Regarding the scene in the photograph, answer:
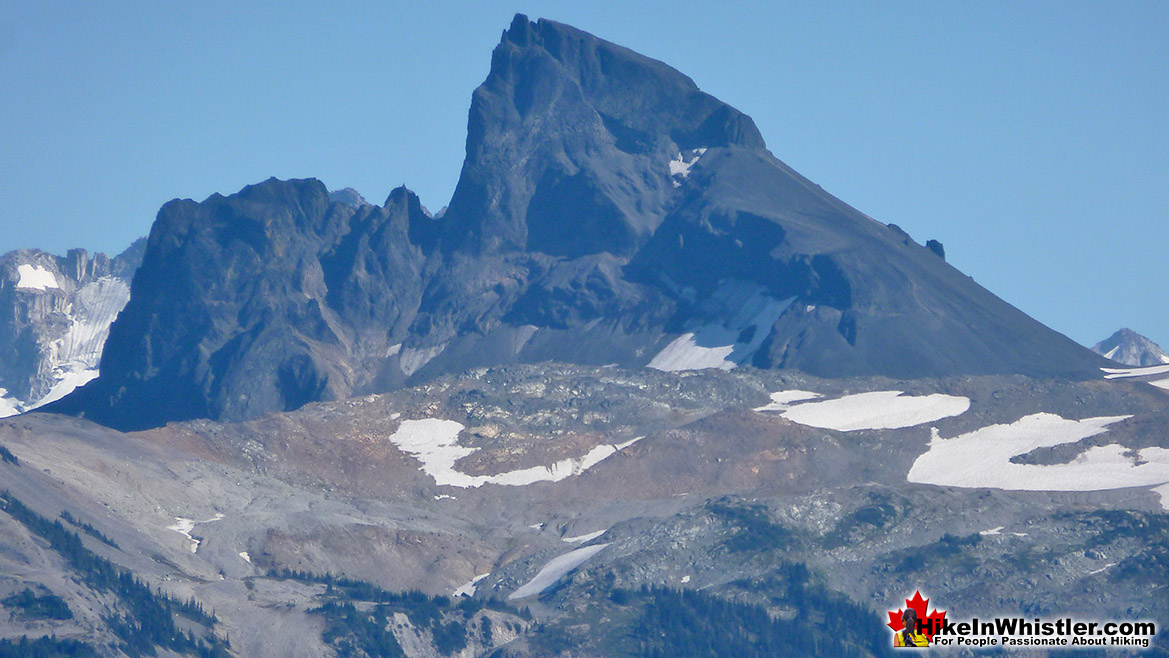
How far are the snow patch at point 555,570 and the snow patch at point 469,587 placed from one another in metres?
5.72

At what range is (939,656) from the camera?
157000 millimetres

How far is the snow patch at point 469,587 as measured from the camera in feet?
576

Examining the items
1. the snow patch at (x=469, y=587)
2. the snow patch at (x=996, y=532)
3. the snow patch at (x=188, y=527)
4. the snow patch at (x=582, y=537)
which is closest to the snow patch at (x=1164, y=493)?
the snow patch at (x=996, y=532)

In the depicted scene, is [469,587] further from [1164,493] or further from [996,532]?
[1164,493]

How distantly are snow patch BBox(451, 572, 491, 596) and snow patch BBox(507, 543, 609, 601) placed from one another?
572 centimetres

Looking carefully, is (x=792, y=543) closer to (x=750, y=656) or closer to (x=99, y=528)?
(x=750, y=656)

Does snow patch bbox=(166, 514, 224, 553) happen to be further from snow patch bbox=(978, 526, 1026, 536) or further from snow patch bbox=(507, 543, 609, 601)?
snow patch bbox=(978, 526, 1026, 536)

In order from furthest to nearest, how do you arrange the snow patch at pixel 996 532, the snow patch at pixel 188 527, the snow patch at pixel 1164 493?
1. the snow patch at pixel 1164 493
2. the snow patch at pixel 188 527
3. the snow patch at pixel 996 532

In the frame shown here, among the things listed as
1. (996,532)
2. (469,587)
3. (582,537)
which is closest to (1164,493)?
(996,532)

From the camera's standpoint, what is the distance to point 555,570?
176 m

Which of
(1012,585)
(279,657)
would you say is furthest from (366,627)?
(1012,585)

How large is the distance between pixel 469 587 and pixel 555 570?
8.99 meters

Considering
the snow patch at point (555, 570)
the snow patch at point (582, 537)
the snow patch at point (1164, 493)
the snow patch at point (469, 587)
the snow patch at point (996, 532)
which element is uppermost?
the snow patch at point (1164, 493)

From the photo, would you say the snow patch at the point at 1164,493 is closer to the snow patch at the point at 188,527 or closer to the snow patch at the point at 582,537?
the snow patch at the point at 582,537
